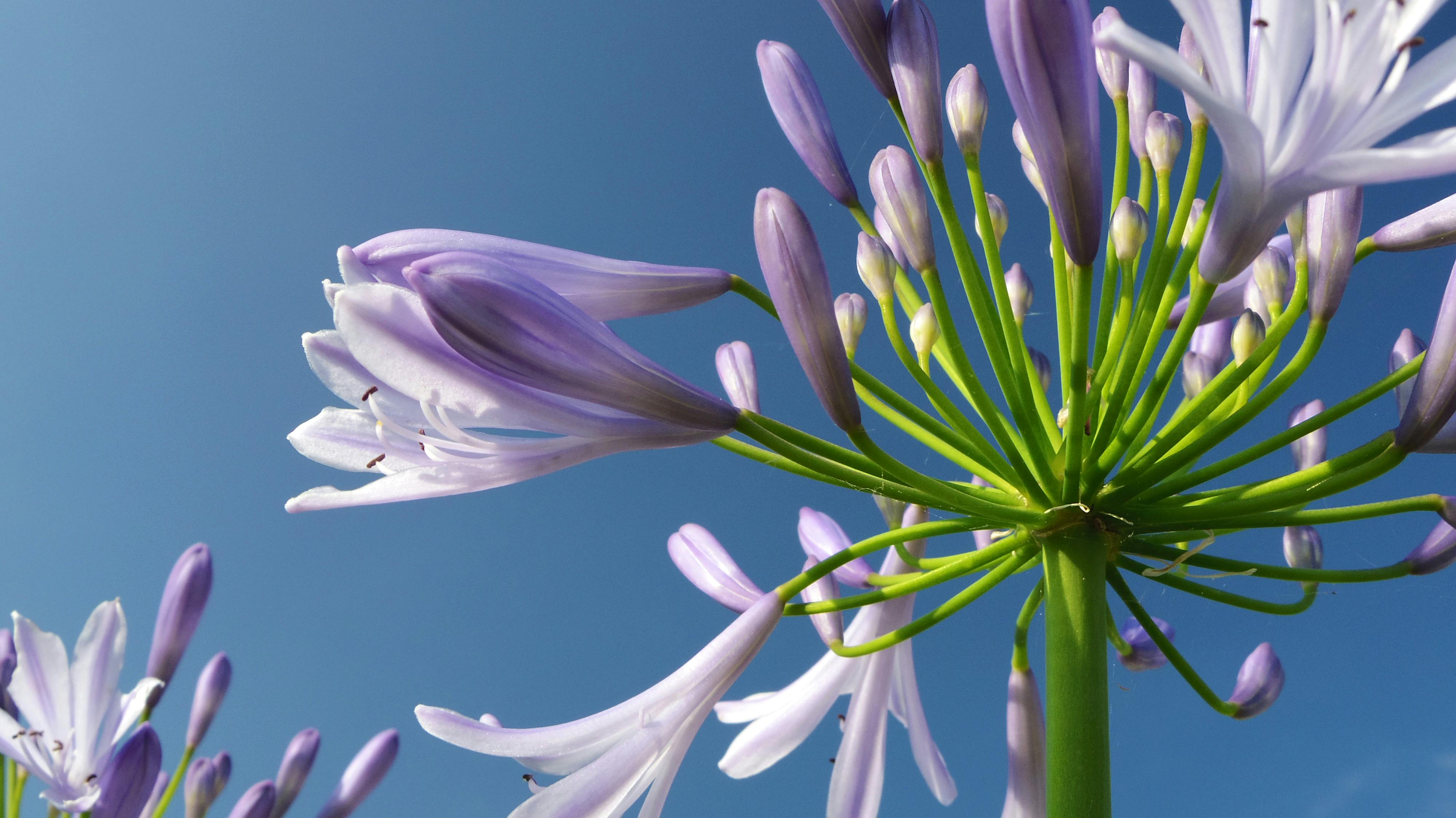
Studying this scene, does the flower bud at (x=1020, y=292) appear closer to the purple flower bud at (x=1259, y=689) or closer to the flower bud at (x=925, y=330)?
the flower bud at (x=925, y=330)

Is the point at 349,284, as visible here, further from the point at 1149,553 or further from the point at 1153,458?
the point at 1149,553

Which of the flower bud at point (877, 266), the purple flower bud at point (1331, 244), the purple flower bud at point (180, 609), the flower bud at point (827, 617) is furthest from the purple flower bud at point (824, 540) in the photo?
the purple flower bud at point (180, 609)

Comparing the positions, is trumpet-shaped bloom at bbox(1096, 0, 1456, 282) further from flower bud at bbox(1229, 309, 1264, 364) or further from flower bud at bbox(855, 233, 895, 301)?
flower bud at bbox(855, 233, 895, 301)

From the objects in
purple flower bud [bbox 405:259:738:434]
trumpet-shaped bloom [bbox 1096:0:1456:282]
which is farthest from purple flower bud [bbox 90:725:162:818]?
trumpet-shaped bloom [bbox 1096:0:1456:282]

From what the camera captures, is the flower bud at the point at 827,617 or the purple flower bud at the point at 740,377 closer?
the flower bud at the point at 827,617

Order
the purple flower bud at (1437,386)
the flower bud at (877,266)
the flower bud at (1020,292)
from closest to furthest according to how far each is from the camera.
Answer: the purple flower bud at (1437,386), the flower bud at (877,266), the flower bud at (1020,292)

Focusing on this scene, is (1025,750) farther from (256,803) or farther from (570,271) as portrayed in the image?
(256,803)

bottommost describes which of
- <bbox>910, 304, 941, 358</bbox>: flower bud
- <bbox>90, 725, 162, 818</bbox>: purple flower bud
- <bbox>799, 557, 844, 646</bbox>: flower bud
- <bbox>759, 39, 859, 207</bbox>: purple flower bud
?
<bbox>90, 725, 162, 818</bbox>: purple flower bud
